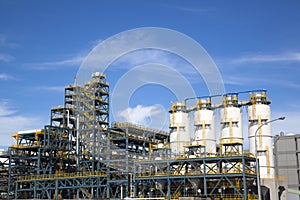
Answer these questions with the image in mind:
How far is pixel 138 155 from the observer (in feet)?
258

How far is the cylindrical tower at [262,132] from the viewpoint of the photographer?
2648 inches

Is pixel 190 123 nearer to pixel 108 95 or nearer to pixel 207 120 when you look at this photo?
pixel 207 120

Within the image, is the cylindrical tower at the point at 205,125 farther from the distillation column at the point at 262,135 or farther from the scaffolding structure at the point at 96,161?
the distillation column at the point at 262,135

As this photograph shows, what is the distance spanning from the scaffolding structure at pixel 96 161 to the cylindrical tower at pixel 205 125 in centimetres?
334

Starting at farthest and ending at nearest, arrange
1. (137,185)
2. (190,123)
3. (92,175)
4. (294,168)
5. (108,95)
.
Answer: (294,168) → (108,95) → (190,123) → (92,175) → (137,185)

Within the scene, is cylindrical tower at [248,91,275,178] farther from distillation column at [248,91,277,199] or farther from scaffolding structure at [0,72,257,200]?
scaffolding structure at [0,72,257,200]

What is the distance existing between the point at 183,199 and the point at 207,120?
1016 inches

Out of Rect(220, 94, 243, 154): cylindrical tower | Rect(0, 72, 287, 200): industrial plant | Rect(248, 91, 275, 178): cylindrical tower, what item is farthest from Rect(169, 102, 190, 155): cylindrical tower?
Rect(248, 91, 275, 178): cylindrical tower

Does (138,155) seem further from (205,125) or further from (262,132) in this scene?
(262,132)

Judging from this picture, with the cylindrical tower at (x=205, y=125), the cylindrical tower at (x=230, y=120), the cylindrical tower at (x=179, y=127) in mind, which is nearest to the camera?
the cylindrical tower at (x=230, y=120)

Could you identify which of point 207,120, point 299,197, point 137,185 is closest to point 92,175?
point 137,185

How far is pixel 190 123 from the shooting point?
7600cm

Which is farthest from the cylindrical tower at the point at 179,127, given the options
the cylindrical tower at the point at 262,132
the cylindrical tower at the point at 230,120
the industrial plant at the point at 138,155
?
the cylindrical tower at the point at 262,132

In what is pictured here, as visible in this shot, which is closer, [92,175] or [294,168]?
[92,175]
